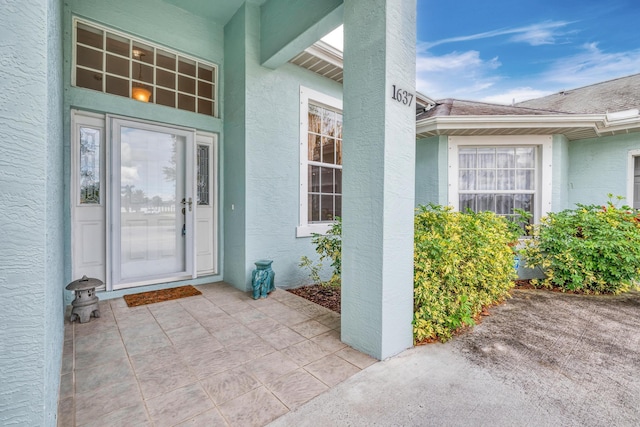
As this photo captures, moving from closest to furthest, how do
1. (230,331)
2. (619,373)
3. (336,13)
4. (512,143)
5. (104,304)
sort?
(619,373) → (230,331) → (336,13) → (104,304) → (512,143)

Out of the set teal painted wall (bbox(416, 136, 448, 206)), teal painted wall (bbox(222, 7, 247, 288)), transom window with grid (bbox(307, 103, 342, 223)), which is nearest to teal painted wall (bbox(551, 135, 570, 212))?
teal painted wall (bbox(416, 136, 448, 206))

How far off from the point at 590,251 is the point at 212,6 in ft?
20.6

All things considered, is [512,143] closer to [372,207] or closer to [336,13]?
[336,13]

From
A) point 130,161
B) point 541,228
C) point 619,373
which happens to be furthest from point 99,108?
point 541,228

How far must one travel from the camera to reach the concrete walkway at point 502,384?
61.5 inches

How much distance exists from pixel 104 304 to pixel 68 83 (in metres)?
2.56

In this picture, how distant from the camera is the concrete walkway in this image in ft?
5.13

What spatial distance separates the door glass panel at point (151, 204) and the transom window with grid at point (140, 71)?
52 cm

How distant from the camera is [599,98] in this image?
7.03m

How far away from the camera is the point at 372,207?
2199 millimetres

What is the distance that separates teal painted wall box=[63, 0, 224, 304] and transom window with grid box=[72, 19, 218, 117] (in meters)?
0.09

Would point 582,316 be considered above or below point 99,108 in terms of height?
below

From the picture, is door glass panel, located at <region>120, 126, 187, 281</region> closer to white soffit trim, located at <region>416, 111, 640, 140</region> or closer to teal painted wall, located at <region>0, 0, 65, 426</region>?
teal painted wall, located at <region>0, 0, 65, 426</region>

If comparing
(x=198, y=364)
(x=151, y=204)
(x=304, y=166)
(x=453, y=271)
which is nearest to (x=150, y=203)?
(x=151, y=204)
